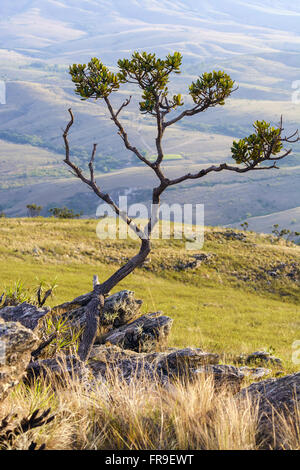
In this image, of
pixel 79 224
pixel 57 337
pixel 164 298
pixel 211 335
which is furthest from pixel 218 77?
pixel 79 224

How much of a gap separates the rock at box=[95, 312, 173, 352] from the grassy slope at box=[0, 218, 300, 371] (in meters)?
3.85

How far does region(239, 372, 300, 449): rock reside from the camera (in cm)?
468

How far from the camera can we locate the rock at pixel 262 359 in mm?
12231

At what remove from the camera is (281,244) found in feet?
193

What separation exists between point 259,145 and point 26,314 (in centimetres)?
613

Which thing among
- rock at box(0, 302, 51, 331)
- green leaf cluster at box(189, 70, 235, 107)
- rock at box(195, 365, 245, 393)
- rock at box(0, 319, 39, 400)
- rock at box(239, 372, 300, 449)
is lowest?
rock at box(195, 365, 245, 393)

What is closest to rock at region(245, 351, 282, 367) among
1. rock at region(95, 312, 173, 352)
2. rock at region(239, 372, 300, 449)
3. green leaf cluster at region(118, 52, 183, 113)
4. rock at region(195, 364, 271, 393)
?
rock at region(95, 312, 173, 352)

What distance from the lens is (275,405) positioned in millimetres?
5449

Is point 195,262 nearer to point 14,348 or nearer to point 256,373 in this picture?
point 256,373

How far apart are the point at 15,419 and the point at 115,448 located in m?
1.12

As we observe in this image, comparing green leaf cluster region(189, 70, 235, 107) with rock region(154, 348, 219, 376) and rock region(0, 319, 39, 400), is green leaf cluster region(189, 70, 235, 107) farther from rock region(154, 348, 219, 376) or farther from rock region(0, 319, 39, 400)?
rock region(0, 319, 39, 400)

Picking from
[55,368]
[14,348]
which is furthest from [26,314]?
[14,348]

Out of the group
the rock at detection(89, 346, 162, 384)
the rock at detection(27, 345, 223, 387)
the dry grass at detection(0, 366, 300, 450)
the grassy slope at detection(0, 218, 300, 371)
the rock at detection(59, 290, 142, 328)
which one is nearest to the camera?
the dry grass at detection(0, 366, 300, 450)

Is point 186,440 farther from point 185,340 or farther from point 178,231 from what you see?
Result: point 178,231
